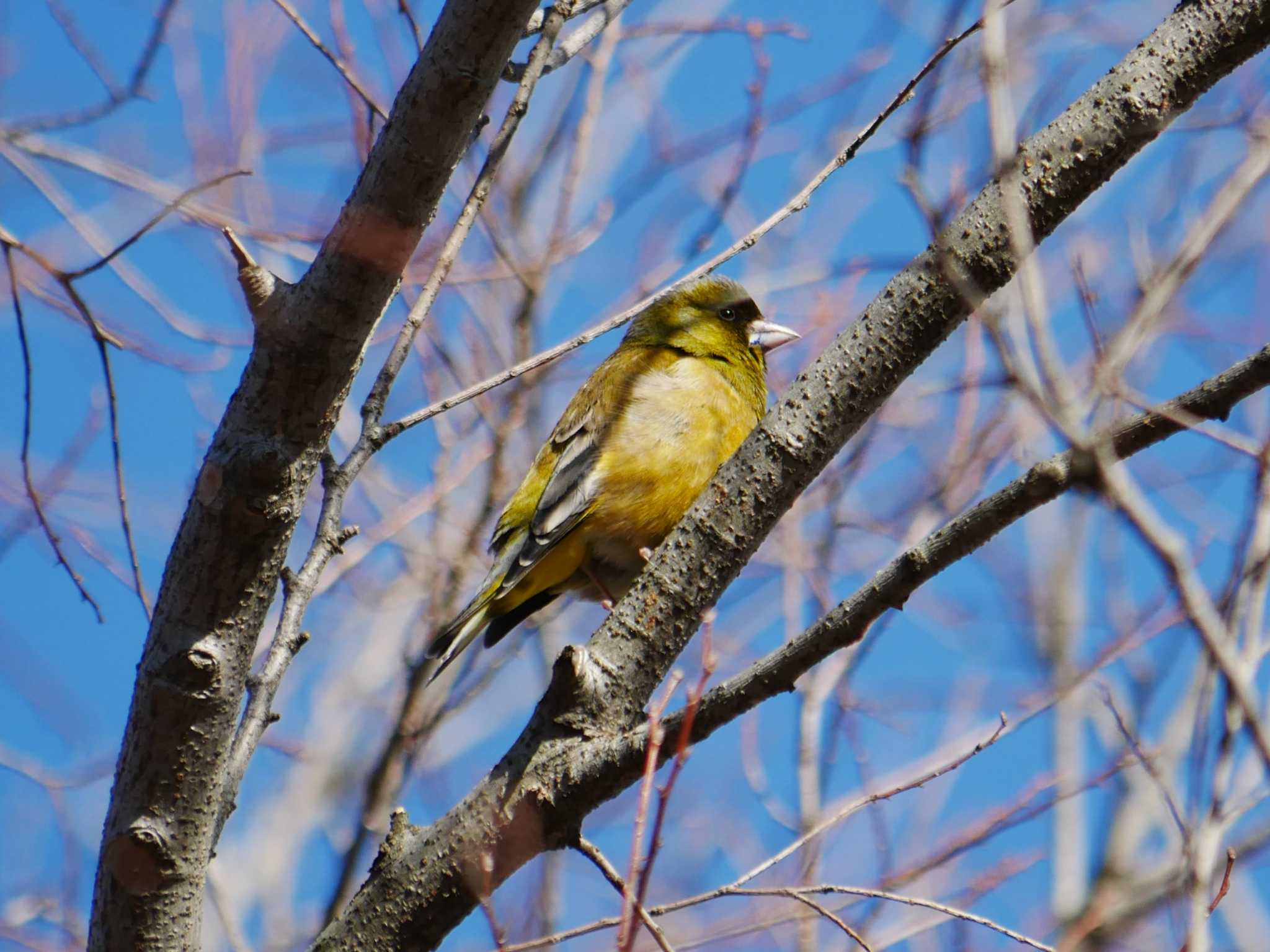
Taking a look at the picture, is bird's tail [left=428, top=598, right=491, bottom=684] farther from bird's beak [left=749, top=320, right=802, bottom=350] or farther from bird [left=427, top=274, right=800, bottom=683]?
bird's beak [left=749, top=320, right=802, bottom=350]

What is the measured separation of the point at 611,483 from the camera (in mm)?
5043

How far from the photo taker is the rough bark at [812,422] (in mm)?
2564

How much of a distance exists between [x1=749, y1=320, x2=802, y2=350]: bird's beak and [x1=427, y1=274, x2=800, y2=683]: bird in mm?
216

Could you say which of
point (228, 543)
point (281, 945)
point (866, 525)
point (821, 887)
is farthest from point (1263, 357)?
point (281, 945)

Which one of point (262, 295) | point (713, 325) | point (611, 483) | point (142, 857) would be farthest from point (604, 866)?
point (713, 325)

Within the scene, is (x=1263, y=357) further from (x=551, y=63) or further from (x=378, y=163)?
(x=551, y=63)

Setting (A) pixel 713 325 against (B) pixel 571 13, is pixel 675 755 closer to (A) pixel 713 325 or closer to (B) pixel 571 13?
(B) pixel 571 13

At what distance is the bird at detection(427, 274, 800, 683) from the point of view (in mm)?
5012

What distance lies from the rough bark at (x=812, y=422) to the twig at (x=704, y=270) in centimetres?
32

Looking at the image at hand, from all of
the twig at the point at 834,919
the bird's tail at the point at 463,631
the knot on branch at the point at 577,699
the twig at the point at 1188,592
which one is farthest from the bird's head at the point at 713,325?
the twig at the point at 1188,592

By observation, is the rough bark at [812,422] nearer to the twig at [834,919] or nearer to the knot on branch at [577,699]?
the knot on branch at [577,699]

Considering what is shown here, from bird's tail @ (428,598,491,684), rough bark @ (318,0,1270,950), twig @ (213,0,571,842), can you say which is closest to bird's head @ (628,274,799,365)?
bird's tail @ (428,598,491,684)

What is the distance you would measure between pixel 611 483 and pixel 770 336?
1.34 metres

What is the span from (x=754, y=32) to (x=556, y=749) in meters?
4.20
